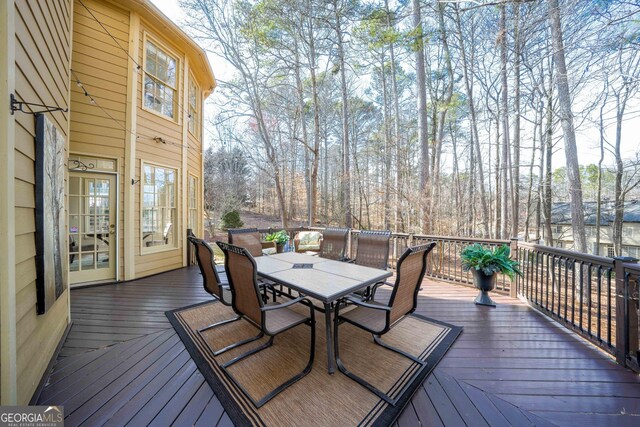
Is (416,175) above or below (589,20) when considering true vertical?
below

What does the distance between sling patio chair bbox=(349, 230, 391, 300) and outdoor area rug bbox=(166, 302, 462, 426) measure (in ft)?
2.41

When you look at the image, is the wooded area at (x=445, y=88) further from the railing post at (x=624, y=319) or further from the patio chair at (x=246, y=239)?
the patio chair at (x=246, y=239)

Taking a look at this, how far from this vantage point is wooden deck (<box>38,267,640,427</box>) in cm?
153

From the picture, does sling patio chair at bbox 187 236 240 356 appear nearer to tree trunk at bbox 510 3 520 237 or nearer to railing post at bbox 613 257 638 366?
railing post at bbox 613 257 638 366

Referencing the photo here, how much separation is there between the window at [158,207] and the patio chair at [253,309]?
345 centimetres

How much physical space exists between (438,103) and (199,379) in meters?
9.98

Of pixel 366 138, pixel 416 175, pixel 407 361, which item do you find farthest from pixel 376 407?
pixel 366 138

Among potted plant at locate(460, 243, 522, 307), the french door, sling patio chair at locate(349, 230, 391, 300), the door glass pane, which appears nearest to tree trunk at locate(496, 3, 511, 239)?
potted plant at locate(460, 243, 522, 307)

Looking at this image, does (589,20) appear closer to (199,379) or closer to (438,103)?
(438,103)

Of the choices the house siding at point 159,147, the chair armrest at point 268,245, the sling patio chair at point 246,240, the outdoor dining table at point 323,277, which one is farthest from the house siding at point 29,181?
the chair armrest at point 268,245

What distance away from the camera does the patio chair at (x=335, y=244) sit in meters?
3.64

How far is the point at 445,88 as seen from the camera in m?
9.06

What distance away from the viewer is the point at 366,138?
40.3 ft
